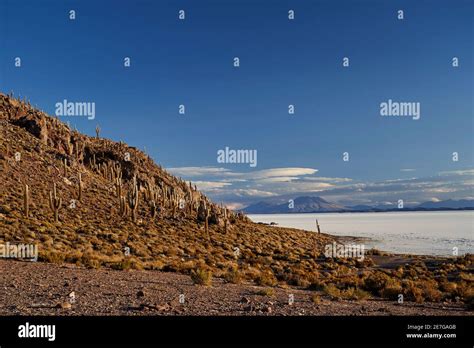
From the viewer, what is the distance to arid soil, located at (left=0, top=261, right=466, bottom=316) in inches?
362

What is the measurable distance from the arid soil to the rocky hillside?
11.1 feet

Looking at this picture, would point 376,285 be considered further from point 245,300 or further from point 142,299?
point 142,299

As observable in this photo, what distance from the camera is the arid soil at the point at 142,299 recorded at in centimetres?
919

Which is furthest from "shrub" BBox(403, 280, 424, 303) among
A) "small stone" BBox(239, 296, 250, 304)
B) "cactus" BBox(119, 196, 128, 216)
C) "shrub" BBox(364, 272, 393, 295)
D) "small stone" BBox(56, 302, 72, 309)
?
"cactus" BBox(119, 196, 128, 216)

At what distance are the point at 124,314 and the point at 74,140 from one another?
51965mm

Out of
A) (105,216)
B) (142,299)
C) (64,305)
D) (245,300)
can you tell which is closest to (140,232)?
(105,216)

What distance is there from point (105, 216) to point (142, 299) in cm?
2834

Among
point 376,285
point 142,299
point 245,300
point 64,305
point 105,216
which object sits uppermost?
point 105,216

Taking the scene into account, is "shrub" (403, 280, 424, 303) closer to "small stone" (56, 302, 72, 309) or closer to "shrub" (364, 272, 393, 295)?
"shrub" (364, 272, 393, 295)

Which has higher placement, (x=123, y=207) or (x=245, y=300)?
(x=123, y=207)

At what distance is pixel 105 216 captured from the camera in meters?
37.2

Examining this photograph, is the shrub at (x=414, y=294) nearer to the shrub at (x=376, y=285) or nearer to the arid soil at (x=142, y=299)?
the arid soil at (x=142, y=299)

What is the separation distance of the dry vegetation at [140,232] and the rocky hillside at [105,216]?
0.10 meters

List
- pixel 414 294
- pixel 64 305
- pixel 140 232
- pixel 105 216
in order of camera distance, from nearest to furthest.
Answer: pixel 64 305
pixel 414 294
pixel 140 232
pixel 105 216
